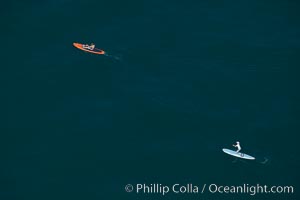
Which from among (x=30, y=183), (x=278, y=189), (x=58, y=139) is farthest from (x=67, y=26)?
(x=278, y=189)

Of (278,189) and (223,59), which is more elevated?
(223,59)

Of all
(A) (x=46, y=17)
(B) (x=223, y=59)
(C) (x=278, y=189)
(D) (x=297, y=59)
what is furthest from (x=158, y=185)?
(A) (x=46, y=17)

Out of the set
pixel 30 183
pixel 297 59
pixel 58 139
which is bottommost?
pixel 30 183

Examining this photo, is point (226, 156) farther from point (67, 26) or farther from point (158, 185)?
point (67, 26)

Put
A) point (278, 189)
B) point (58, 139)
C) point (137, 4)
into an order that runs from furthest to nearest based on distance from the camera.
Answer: point (137, 4) < point (58, 139) < point (278, 189)

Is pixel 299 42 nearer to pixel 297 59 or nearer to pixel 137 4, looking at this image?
pixel 297 59

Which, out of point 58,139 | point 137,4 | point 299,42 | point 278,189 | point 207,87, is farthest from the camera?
point 137,4

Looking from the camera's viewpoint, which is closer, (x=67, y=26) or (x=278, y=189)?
(x=278, y=189)
